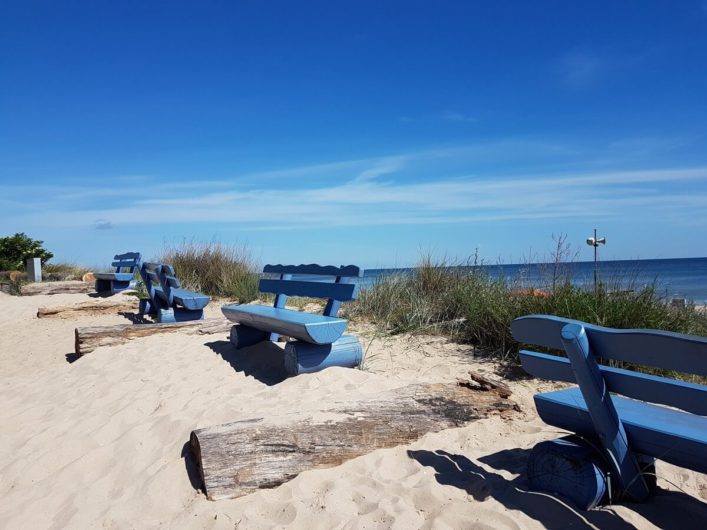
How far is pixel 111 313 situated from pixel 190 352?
4316 mm

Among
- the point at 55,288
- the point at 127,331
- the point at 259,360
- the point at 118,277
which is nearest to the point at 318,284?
the point at 259,360

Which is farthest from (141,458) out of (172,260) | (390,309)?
(172,260)

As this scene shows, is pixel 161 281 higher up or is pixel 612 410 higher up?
pixel 161 281

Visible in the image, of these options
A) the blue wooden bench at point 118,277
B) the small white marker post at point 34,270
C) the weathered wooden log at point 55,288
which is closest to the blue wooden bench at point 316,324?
the blue wooden bench at point 118,277

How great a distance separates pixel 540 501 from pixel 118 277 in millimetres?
10324

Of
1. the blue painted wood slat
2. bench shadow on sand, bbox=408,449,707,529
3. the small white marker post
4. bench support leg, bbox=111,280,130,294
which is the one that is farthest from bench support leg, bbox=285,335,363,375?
the small white marker post

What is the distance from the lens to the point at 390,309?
7.50 m

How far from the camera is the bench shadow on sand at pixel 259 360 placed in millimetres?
4944

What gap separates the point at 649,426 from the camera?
2287mm

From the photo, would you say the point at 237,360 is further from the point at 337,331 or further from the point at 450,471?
the point at 450,471

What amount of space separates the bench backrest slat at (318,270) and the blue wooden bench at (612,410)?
2247 mm

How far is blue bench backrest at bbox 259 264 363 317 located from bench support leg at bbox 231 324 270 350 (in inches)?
14.1

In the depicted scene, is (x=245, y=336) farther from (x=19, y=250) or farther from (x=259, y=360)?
(x=19, y=250)

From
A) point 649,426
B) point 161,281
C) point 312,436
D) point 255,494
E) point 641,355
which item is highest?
point 161,281
